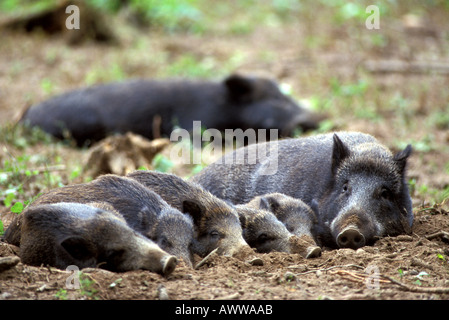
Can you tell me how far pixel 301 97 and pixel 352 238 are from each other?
775cm

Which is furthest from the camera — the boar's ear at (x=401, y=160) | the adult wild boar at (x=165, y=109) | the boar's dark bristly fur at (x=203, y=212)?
the adult wild boar at (x=165, y=109)

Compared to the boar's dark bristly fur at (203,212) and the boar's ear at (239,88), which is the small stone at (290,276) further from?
the boar's ear at (239,88)

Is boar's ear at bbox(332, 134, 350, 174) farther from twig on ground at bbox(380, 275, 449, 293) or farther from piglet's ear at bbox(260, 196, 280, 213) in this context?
twig on ground at bbox(380, 275, 449, 293)

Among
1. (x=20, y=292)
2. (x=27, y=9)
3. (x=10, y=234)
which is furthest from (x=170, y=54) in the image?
(x=20, y=292)

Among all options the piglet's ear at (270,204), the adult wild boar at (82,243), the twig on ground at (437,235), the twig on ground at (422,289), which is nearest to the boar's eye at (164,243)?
the adult wild boar at (82,243)

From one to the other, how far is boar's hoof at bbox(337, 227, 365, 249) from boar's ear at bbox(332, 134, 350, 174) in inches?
31.9

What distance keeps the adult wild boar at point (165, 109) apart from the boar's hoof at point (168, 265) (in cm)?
641

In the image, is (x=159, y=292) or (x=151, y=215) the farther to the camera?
(x=151, y=215)

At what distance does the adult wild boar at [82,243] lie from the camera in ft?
13.7

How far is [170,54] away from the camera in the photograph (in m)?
15.0

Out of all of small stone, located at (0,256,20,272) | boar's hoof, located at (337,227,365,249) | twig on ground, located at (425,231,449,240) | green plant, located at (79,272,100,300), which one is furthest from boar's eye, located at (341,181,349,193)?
small stone, located at (0,256,20,272)

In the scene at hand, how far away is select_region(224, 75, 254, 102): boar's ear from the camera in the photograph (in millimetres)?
11305
